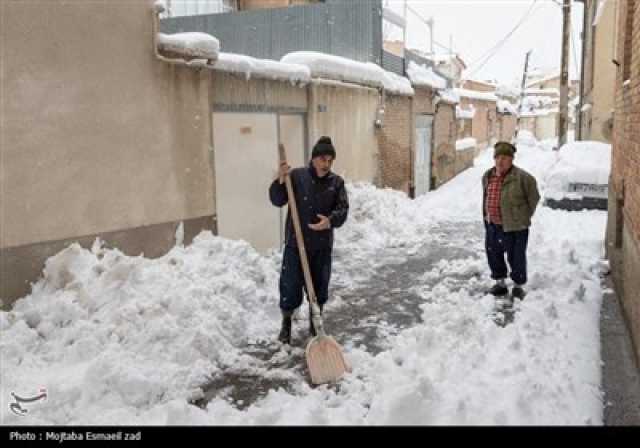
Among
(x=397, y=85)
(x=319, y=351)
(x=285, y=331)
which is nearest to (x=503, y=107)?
(x=397, y=85)

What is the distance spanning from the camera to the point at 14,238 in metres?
4.80

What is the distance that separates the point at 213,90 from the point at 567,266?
4977mm

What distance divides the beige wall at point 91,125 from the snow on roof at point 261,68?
0.40 metres

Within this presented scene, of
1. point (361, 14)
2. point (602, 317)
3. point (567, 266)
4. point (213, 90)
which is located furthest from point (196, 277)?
point (361, 14)

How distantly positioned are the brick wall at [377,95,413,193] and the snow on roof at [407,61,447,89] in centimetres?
72

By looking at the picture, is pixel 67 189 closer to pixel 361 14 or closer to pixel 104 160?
pixel 104 160

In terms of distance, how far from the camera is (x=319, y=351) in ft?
14.3

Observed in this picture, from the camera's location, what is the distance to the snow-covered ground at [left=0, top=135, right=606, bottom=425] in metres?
3.54

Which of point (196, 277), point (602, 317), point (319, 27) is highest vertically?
point (319, 27)

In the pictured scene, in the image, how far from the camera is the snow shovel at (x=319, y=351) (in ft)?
13.9

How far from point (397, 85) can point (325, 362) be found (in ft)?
34.2

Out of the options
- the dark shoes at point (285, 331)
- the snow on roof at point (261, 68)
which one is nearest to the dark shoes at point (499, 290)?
the dark shoes at point (285, 331)

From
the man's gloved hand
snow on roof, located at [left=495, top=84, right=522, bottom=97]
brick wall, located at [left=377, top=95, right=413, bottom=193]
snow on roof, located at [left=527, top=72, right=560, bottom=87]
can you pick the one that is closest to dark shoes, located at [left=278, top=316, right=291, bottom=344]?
the man's gloved hand

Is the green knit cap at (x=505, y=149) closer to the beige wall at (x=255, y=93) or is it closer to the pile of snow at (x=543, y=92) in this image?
the beige wall at (x=255, y=93)
